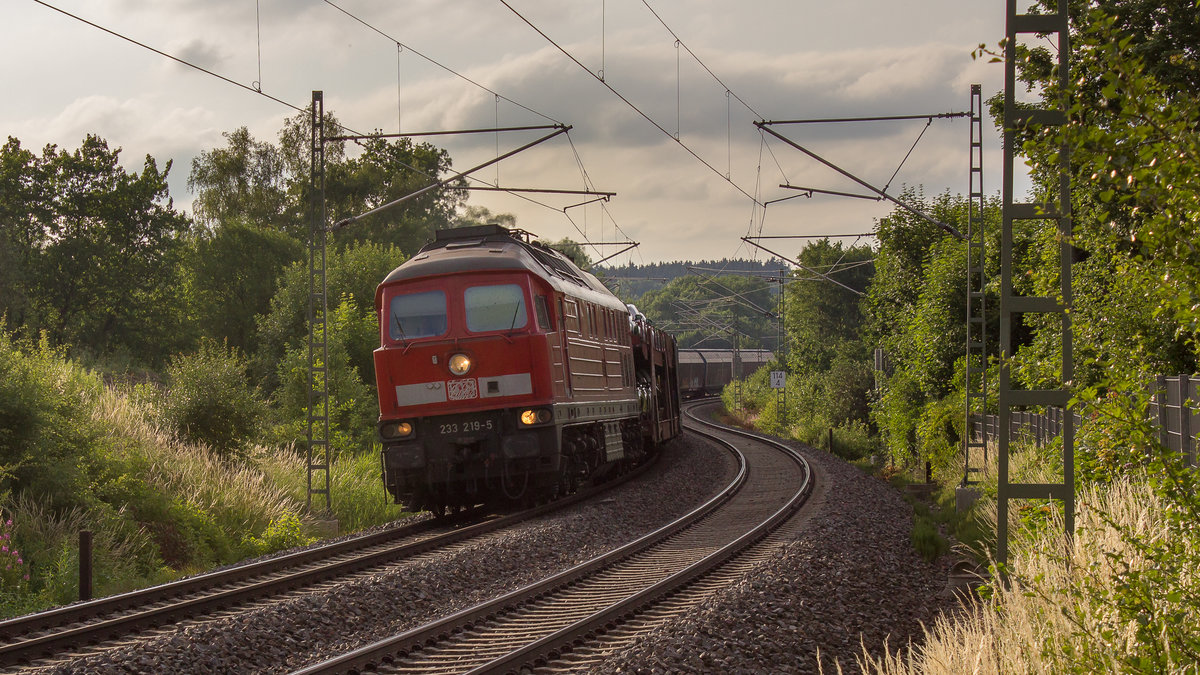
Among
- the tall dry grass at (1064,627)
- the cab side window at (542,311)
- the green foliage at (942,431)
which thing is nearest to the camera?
the tall dry grass at (1064,627)

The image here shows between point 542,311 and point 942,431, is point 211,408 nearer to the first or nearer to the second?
point 542,311

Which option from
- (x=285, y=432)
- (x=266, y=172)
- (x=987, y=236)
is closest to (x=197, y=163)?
(x=266, y=172)

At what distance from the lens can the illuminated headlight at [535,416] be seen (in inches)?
610

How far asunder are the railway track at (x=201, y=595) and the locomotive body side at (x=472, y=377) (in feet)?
3.75

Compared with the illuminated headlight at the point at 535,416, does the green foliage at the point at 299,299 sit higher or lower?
higher

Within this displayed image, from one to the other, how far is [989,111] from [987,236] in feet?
22.0

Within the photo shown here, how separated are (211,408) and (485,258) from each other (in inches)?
293

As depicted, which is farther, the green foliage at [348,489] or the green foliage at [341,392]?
the green foliage at [341,392]

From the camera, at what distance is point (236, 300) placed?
1777 inches

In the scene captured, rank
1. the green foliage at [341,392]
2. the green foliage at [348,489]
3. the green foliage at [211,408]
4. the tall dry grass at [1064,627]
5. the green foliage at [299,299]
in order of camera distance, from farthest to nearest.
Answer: the green foliage at [299,299] < the green foliage at [341,392] < the green foliage at [211,408] < the green foliage at [348,489] < the tall dry grass at [1064,627]

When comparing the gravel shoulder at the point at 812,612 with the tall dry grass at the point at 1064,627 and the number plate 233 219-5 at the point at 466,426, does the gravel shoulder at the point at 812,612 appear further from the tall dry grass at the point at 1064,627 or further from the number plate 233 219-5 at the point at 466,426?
the number plate 233 219-5 at the point at 466,426

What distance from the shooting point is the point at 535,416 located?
15531mm

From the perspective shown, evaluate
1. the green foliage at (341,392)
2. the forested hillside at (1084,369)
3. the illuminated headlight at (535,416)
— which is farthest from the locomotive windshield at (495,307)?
the green foliage at (341,392)

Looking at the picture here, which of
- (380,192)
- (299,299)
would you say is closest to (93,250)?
Result: (299,299)
